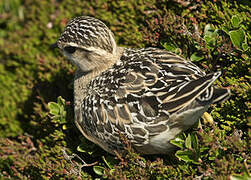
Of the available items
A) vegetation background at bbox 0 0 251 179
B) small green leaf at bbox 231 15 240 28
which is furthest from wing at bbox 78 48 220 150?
small green leaf at bbox 231 15 240 28

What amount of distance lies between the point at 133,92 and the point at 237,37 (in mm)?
1395

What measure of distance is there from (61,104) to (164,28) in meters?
1.75

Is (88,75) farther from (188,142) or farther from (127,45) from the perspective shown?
(188,142)

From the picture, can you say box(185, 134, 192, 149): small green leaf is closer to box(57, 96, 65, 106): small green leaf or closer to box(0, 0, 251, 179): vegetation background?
box(0, 0, 251, 179): vegetation background

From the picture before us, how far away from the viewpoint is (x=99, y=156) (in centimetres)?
446

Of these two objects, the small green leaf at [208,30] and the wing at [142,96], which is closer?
the wing at [142,96]

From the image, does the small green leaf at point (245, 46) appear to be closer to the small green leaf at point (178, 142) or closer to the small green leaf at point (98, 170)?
the small green leaf at point (178, 142)

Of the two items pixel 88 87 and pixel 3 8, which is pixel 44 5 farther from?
pixel 88 87

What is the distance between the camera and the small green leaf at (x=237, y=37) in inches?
151

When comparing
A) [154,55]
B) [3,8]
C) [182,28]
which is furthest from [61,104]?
[3,8]

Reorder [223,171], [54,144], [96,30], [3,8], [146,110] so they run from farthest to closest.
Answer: [3,8]
[54,144]
[96,30]
[146,110]
[223,171]

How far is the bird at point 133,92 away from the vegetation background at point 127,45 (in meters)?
0.22

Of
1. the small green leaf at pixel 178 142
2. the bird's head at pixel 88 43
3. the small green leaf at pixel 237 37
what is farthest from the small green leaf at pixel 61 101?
the small green leaf at pixel 237 37

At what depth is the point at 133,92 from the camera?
356 centimetres
